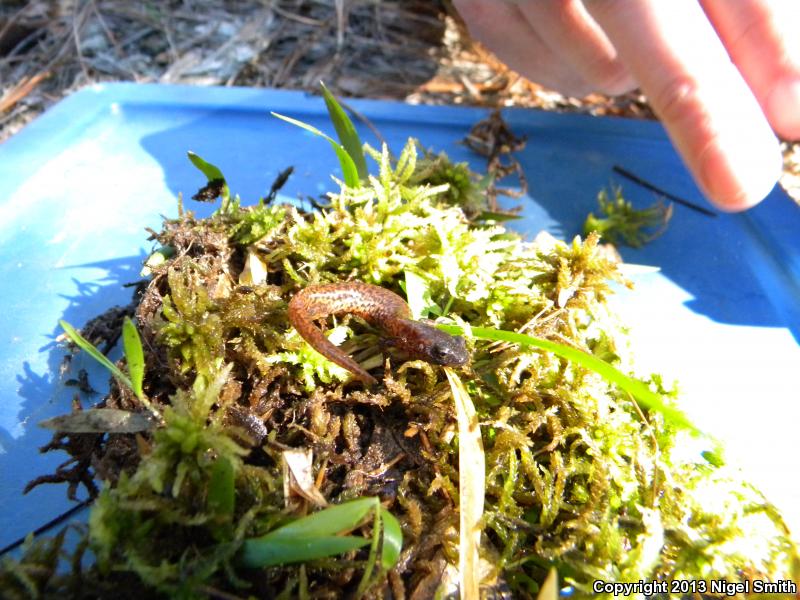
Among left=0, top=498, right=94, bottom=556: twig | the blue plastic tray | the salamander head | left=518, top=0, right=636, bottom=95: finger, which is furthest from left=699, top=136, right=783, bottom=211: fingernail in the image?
left=0, top=498, right=94, bottom=556: twig

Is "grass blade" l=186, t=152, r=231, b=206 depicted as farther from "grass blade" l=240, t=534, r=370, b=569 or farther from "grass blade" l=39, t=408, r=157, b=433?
"grass blade" l=240, t=534, r=370, b=569

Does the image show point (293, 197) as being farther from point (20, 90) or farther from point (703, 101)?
point (20, 90)

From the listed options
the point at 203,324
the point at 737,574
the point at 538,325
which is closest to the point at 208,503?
the point at 203,324

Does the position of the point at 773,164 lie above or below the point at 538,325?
above

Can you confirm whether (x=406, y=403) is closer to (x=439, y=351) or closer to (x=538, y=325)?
(x=439, y=351)

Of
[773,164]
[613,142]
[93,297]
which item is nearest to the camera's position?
[773,164]

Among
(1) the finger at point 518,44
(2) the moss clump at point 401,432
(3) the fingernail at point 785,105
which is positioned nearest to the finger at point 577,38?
(1) the finger at point 518,44
